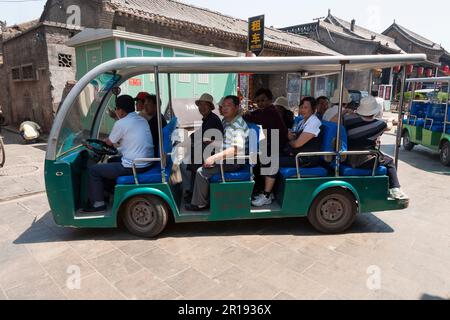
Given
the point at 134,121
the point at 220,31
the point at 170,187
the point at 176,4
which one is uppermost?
the point at 176,4

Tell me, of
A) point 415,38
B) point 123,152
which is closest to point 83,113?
point 123,152

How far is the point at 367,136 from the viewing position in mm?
3951

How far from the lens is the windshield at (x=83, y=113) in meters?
3.64

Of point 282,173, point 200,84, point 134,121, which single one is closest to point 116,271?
point 134,121

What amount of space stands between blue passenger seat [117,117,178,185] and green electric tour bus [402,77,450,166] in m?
6.97

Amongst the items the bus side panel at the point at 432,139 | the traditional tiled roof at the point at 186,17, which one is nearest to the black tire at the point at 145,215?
the bus side panel at the point at 432,139

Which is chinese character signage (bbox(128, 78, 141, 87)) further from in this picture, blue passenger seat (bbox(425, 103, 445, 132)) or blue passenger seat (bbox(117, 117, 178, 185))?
blue passenger seat (bbox(425, 103, 445, 132))

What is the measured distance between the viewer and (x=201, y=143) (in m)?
4.02

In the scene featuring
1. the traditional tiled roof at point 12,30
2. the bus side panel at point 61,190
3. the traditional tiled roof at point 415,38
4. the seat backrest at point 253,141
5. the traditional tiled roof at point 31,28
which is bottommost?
the bus side panel at point 61,190

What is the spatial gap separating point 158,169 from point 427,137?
767cm

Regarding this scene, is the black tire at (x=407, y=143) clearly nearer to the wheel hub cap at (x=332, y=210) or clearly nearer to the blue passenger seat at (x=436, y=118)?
the blue passenger seat at (x=436, y=118)

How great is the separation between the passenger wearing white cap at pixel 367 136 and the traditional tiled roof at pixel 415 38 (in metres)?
30.8

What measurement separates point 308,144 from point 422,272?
5.90ft
